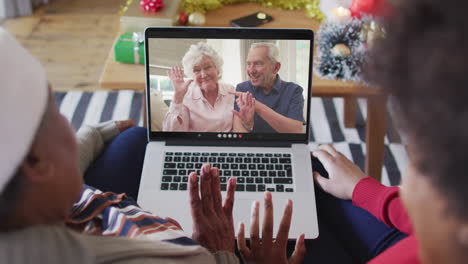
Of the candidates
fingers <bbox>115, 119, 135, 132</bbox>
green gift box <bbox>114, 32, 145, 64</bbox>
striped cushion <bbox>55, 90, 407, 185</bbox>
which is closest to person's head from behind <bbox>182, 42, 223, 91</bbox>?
fingers <bbox>115, 119, 135, 132</bbox>

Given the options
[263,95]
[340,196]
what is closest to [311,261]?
[340,196]

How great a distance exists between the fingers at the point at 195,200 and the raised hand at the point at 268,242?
0.09 meters

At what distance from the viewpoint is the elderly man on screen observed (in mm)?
1222

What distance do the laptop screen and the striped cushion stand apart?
0.94 m

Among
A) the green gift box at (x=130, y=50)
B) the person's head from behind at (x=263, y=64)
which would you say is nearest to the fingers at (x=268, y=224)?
the person's head from behind at (x=263, y=64)

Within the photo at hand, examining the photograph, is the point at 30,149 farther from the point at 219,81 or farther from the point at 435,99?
the point at 219,81

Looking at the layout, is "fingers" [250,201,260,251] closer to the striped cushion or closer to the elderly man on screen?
the elderly man on screen

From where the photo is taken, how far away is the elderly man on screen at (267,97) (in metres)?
1.22

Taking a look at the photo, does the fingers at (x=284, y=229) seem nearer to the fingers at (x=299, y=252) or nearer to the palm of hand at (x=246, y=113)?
the fingers at (x=299, y=252)

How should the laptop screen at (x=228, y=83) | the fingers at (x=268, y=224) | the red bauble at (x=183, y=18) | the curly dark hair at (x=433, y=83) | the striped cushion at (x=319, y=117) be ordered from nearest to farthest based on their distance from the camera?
the curly dark hair at (x=433, y=83)
the fingers at (x=268, y=224)
the laptop screen at (x=228, y=83)
the red bauble at (x=183, y=18)
the striped cushion at (x=319, y=117)

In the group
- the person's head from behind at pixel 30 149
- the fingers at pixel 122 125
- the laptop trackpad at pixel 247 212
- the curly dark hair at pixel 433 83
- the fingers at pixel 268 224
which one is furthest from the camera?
the fingers at pixel 122 125

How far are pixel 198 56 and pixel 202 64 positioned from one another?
20 mm

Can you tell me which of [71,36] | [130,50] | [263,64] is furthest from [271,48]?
[71,36]

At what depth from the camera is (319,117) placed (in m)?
2.37
